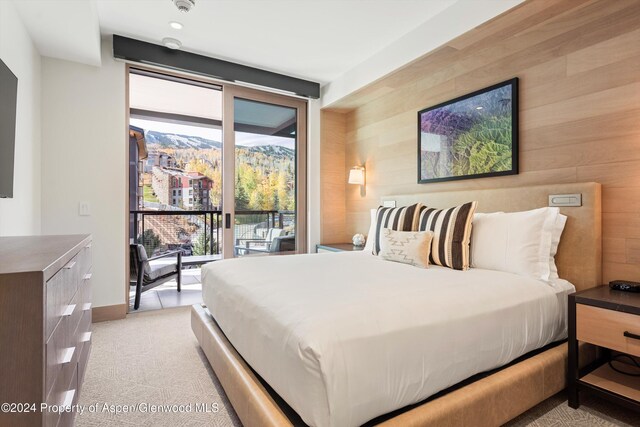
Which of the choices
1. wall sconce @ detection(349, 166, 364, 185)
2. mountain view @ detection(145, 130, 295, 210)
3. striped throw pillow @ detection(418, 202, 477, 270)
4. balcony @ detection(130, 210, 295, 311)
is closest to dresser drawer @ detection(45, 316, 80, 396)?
striped throw pillow @ detection(418, 202, 477, 270)

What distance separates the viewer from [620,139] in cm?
205

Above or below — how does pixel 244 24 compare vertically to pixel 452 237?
above

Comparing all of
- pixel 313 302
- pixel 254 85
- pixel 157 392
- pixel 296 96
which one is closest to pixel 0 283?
pixel 313 302

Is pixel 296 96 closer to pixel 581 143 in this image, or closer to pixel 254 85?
pixel 254 85

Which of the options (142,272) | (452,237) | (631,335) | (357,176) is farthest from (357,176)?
(631,335)

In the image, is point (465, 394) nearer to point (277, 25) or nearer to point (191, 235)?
point (277, 25)

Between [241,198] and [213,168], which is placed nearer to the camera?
[241,198]

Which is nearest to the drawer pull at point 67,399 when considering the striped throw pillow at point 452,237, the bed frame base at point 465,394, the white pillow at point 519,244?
the bed frame base at point 465,394

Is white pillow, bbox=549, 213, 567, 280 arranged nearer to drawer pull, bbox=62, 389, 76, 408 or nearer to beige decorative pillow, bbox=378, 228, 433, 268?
beige decorative pillow, bbox=378, 228, 433, 268

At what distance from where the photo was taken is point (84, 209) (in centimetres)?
317

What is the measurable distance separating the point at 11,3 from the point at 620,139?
4026 millimetres

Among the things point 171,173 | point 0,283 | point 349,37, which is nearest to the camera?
point 0,283

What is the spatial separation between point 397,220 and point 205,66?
2630mm

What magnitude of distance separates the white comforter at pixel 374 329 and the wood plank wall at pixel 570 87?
0.72 metres
